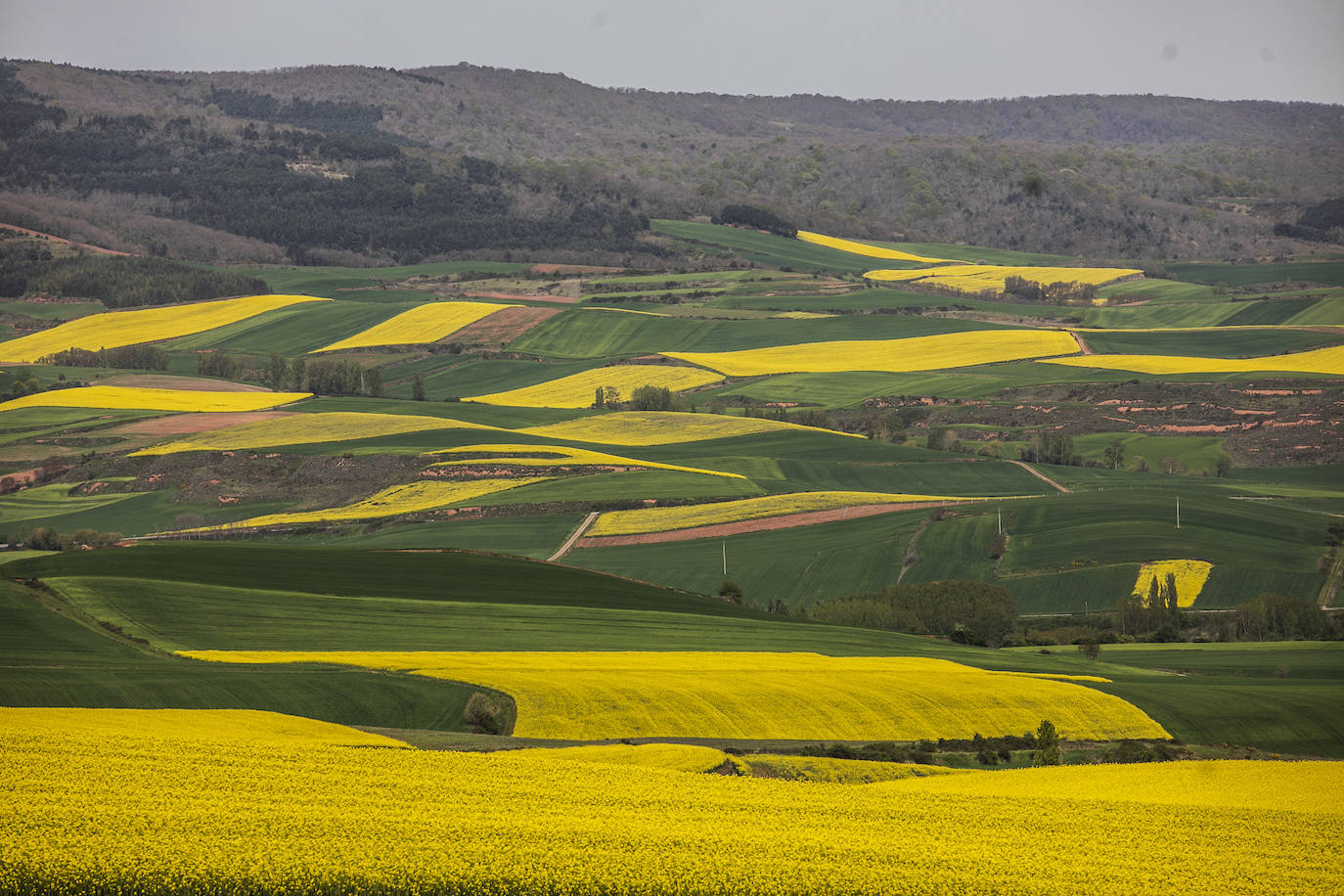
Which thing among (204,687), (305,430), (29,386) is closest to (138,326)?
(29,386)

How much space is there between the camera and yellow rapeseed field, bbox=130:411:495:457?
107625 mm

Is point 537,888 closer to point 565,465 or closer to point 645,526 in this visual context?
point 645,526

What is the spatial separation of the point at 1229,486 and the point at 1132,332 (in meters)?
67.3

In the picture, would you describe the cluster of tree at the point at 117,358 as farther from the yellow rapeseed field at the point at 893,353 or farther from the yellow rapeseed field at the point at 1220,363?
the yellow rapeseed field at the point at 1220,363

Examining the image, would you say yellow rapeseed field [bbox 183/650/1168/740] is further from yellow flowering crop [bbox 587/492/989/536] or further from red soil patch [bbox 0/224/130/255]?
red soil patch [bbox 0/224/130/255]

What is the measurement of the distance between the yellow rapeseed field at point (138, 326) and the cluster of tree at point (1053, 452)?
95893mm

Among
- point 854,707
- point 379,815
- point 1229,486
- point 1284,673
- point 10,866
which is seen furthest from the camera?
point 1229,486

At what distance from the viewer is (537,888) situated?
22.7 metres

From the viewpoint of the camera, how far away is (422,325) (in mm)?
165625

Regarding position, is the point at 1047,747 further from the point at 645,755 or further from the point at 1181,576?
the point at 1181,576

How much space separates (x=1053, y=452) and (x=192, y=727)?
8357 cm

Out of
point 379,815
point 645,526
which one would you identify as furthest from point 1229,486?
point 379,815

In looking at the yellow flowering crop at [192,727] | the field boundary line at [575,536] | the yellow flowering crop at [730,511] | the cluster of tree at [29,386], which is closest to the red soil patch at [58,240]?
the cluster of tree at [29,386]

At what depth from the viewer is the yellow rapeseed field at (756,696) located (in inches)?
1705
